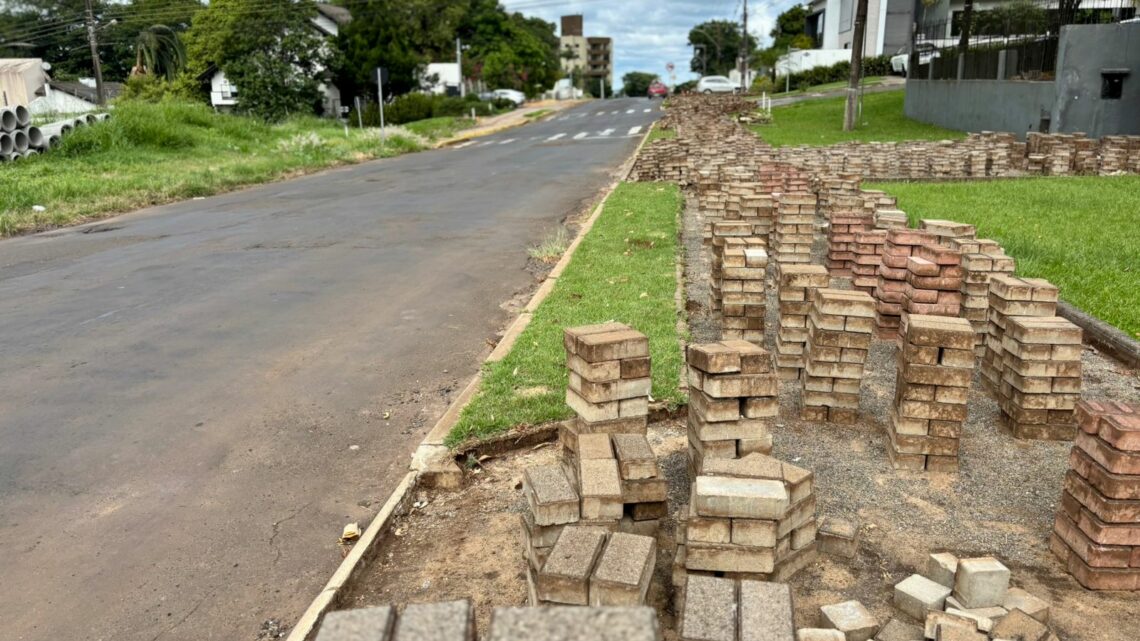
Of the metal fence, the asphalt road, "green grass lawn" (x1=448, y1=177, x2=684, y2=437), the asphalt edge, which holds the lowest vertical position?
the asphalt road

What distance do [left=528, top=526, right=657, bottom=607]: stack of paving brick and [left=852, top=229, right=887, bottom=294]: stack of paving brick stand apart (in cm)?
560

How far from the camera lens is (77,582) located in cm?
441

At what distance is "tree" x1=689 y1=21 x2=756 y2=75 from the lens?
113 m

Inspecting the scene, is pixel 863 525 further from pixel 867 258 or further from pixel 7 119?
pixel 7 119

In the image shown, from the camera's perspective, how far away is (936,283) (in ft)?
22.6

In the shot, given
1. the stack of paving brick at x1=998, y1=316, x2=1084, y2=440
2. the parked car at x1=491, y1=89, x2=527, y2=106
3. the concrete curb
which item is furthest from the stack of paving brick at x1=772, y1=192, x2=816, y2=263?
the parked car at x1=491, y1=89, x2=527, y2=106

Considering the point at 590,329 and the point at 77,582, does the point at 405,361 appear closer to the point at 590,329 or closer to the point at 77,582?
the point at 590,329

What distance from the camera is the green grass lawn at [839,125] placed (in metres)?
28.5

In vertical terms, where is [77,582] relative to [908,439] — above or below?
below

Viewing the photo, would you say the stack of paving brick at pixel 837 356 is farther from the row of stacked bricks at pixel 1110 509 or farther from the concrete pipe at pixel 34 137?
the concrete pipe at pixel 34 137

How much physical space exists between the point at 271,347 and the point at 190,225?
918cm

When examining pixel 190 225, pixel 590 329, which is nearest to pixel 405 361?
pixel 590 329

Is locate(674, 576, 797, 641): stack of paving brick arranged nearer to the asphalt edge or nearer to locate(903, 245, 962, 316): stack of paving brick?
the asphalt edge

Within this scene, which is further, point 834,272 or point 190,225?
point 190,225
